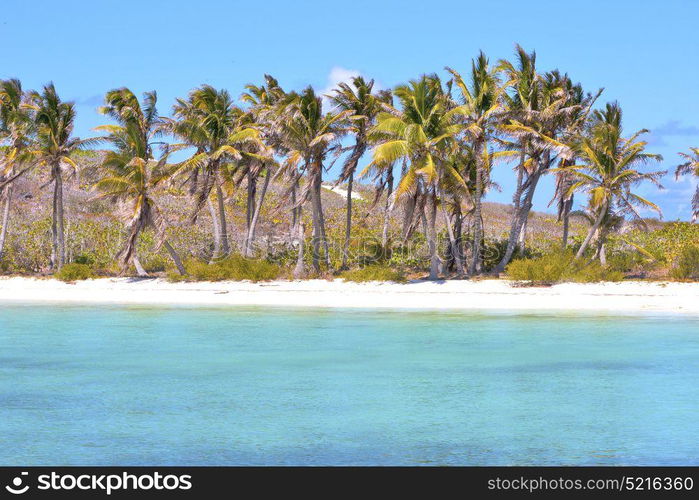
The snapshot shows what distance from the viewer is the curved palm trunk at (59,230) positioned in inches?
1425

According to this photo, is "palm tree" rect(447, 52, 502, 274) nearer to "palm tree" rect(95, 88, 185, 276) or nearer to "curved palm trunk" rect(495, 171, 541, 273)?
"curved palm trunk" rect(495, 171, 541, 273)

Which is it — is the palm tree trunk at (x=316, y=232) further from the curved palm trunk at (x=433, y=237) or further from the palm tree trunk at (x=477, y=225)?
the palm tree trunk at (x=477, y=225)

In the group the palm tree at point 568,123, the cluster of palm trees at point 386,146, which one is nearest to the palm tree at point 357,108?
the cluster of palm trees at point 386,146

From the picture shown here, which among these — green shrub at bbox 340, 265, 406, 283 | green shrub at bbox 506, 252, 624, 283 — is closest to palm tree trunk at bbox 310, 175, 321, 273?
green shrub at bbox 340, 265, 406, 283

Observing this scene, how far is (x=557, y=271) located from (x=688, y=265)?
4677 millimetres

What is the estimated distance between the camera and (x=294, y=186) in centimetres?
3503

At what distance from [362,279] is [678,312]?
1208 centimetres

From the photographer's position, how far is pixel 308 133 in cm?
3341

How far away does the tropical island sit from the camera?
102ft

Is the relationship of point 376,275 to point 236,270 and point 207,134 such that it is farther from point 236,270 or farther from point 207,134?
point 207,134

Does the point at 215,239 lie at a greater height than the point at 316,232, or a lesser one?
lesser

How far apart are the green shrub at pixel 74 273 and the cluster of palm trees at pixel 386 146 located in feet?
3.48

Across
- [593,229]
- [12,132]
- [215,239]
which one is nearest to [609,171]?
[593,229]
